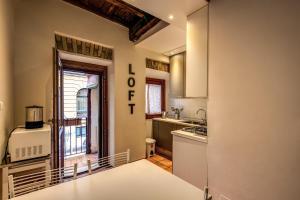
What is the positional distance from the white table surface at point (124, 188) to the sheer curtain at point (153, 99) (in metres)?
2.86

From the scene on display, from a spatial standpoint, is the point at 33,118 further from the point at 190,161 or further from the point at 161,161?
the point at 161,161

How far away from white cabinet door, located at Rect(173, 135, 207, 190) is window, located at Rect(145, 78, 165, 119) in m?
1.91

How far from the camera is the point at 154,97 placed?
14.1 ft

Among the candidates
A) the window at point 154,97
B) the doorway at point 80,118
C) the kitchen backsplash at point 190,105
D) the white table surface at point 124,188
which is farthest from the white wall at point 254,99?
→ the doorway at point 80,118

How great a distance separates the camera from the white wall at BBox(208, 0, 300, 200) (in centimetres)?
117

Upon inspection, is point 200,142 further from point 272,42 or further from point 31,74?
point 31,74

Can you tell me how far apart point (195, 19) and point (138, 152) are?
278 centimetres

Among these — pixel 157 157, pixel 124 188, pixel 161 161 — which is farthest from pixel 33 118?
pixel 157 157

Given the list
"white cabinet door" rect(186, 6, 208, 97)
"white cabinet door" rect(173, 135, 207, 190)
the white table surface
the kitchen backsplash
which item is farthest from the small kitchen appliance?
the kitchen backsplash

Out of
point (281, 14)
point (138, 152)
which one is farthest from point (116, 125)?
point (281, 14)

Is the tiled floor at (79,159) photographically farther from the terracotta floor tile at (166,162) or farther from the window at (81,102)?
the terracotta floor tile at (166,162)

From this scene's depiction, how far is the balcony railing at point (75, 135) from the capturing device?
3.88 metres

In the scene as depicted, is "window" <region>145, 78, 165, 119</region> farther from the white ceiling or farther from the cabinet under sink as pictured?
the white ceiling

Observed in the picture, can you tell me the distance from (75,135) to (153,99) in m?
2.43
